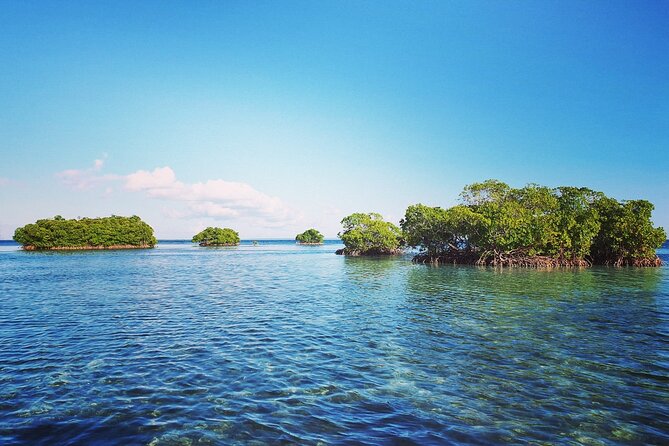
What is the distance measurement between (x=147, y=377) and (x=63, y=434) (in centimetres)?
349

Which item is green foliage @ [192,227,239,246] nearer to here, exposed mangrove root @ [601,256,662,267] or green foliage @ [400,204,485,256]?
green foliage @ [400,204,485,256]

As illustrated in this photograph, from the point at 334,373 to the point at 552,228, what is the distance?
55021 mm

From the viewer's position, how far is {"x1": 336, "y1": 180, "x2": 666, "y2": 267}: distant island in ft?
181

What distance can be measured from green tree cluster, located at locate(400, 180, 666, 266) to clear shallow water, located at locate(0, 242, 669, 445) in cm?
3210

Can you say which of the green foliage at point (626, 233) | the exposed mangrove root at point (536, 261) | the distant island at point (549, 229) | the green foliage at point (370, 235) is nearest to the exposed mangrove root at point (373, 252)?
the green foliage at point (370, 235)

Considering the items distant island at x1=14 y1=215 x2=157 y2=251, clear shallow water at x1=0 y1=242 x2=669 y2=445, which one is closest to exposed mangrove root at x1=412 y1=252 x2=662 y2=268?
clear shallow water at x1=0 y1=242 x2=669 y2=445

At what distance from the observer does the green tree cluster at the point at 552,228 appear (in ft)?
181

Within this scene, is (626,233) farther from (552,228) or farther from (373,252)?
(373,252)

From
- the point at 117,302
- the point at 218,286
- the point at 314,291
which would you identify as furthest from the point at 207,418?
the point at 218,286

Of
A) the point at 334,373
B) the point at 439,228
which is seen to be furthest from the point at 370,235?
the point at 334,373

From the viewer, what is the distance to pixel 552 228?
184 feet

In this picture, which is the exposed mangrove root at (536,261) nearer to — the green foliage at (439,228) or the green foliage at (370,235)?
the green foliage at (439,228)

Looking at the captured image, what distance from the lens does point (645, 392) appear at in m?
10.0

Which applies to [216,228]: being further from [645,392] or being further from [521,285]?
[645,392]
